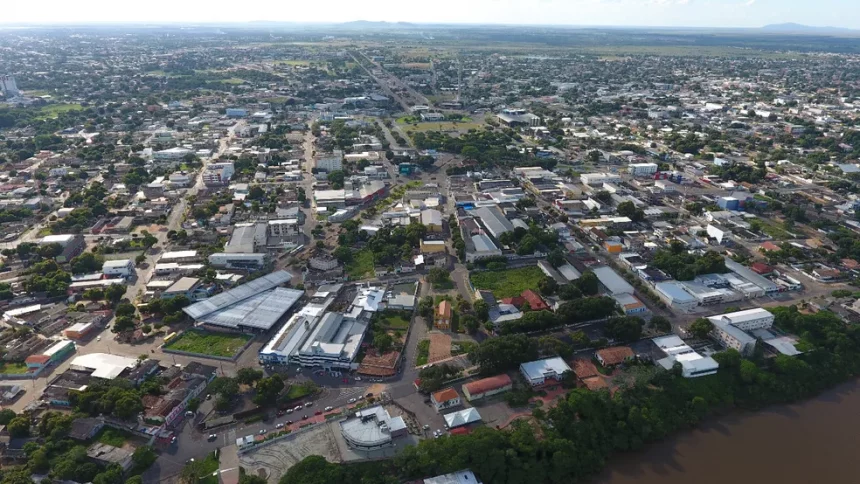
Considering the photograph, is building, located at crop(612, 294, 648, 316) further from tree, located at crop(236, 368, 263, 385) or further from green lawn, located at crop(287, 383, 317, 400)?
tree, located at crop(236, 368, 263, 385)

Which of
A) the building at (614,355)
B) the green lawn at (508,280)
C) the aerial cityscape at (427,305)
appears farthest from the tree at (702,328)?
the green lawn at (508,280)

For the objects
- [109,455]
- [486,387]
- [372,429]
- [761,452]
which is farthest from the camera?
[486,387]

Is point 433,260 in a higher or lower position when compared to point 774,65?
lower

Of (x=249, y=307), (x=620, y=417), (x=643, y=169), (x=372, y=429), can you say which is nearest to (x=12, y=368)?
(x=249, y=307)

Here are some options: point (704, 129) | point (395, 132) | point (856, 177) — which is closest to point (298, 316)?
point (395, 132)

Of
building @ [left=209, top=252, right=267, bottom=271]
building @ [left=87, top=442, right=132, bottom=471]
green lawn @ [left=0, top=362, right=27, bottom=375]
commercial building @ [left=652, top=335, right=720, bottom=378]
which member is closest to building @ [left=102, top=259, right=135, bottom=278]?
building @ [left=209, top=252, right=267, bottom=271]

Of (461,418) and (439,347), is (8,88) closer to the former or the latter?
(439,347)

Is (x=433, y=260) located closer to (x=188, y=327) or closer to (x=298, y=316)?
(x=298, y=316)

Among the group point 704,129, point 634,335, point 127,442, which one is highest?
point 704,129
